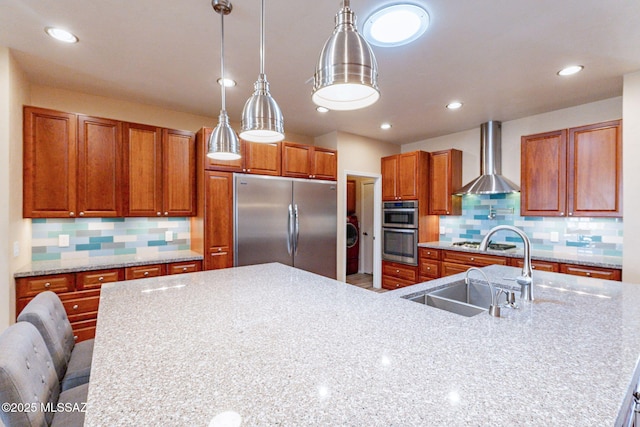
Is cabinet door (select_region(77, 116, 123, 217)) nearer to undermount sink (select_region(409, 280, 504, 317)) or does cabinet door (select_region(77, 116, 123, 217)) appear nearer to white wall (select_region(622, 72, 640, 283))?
undermount sink (select_region(409, 280, 504, 317))

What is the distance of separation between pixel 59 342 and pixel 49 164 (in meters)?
2.05

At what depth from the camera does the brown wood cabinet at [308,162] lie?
3.73 metres

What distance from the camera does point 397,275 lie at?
4.71m

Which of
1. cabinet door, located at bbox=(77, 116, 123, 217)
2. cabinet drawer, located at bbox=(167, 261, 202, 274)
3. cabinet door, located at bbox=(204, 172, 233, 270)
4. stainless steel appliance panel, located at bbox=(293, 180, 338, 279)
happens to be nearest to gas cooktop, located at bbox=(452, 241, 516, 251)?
stainless steel appliance panel, located at bbox=(293, 180, 338, 279)

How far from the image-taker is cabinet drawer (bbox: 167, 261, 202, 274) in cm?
298

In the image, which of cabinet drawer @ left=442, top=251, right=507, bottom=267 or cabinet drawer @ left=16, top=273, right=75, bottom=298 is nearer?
cabinet drawer @ left=16, top=273, right=75, bottom=298

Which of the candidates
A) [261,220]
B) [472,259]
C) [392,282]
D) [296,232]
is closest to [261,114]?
[261,220]

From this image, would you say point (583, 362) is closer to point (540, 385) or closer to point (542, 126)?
point (540, 385)

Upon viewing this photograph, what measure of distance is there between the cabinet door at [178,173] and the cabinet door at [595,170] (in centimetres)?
413

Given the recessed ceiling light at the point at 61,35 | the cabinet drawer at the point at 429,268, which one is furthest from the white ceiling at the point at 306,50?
the cabinet drawer at the point at 429,268

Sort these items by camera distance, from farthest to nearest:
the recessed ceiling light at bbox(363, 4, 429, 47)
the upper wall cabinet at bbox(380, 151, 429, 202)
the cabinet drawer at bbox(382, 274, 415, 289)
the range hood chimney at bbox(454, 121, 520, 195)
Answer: the cabinet drawer at bbox(382, 274, 415, 289) < the upper wall cabinet at bbox(380, 151, 429, 202) < the range hood chimney at bbox(454, 121, 520, 195) < the recessed ceiling light at bbox(363, 4, 429, 47)

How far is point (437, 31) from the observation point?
1988 mm

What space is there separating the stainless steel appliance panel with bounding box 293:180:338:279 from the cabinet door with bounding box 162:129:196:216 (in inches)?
47.7

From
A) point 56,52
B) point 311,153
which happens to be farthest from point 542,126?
point 56,52
